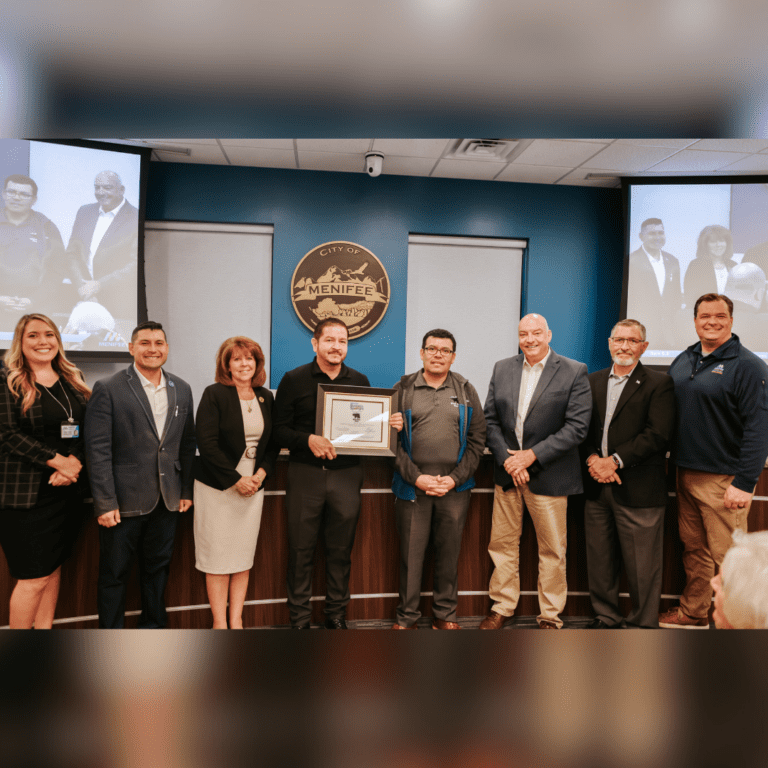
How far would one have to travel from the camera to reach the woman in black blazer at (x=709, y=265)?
5.21 metres

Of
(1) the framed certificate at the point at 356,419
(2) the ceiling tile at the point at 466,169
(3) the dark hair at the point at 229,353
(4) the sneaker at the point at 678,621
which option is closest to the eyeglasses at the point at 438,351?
(1) the framed certificate at the point at 356,419

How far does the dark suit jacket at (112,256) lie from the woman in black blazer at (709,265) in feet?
17.0

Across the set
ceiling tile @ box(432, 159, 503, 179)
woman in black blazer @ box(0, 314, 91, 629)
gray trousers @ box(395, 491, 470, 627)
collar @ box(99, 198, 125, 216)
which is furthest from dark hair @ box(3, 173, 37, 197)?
gray trousers @ box(395, 491, 470, 627)

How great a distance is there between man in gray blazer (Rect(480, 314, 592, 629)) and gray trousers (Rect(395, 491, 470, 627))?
0.26 meters

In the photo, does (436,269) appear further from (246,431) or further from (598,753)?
(598,753)

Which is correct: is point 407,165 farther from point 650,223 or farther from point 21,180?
point 21,180

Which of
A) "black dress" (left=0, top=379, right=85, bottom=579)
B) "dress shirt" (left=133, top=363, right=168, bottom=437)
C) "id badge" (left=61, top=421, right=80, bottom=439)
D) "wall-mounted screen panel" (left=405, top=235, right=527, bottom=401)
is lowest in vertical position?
"black dress" (left=0, top=379, right=85, bottom=579)

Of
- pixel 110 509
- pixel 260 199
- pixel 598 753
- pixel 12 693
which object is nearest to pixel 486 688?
pixel 598 753

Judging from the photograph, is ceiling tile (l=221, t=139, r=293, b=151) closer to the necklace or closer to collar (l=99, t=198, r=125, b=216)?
collar (l=99, t=198, r=125, b=216)

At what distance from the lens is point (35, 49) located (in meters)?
0.17

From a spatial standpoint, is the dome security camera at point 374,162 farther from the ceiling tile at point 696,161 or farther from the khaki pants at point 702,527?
the khaki pants at point 702,527

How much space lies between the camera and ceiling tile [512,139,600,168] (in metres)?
4.48

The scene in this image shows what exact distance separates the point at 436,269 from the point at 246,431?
3.38 metres

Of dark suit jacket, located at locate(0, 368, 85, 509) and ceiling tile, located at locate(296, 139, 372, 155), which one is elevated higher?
ceiling tile, located at locate(296, 139, 372, 155)
